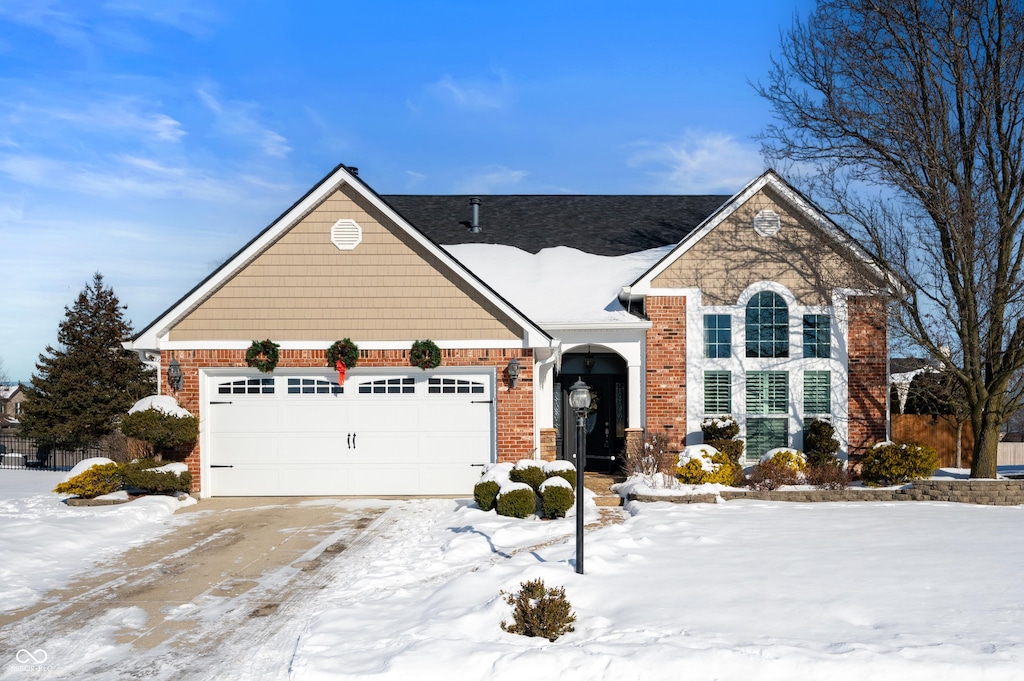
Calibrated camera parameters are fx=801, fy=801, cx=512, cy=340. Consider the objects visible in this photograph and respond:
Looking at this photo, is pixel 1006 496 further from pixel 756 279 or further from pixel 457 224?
pixel 457 224

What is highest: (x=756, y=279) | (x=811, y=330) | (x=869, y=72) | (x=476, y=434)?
(x=869, y=72)

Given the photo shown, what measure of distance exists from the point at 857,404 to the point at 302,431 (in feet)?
37.5

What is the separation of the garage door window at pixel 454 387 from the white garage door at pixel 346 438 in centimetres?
2

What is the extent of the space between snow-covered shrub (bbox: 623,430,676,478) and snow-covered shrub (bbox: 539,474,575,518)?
2856mm

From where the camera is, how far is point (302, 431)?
1571cm

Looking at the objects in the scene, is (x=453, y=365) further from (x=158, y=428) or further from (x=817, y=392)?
(x=817, y=392)

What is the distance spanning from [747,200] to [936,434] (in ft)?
28.1

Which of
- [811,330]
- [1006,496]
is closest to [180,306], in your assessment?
[811,330]

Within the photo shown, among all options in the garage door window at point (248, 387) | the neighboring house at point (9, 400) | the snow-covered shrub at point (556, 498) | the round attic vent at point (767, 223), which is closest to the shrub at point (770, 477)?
the snow-covered shrub at point (556, 498)

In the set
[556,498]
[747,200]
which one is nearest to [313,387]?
[556,498]

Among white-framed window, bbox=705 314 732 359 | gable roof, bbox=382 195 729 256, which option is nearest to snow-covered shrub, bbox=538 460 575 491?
white-framed window, bbox=705 314 732 359

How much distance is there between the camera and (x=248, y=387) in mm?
15789

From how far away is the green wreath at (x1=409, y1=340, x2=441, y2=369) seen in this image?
15336mm

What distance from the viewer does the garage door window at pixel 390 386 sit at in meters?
15.8
